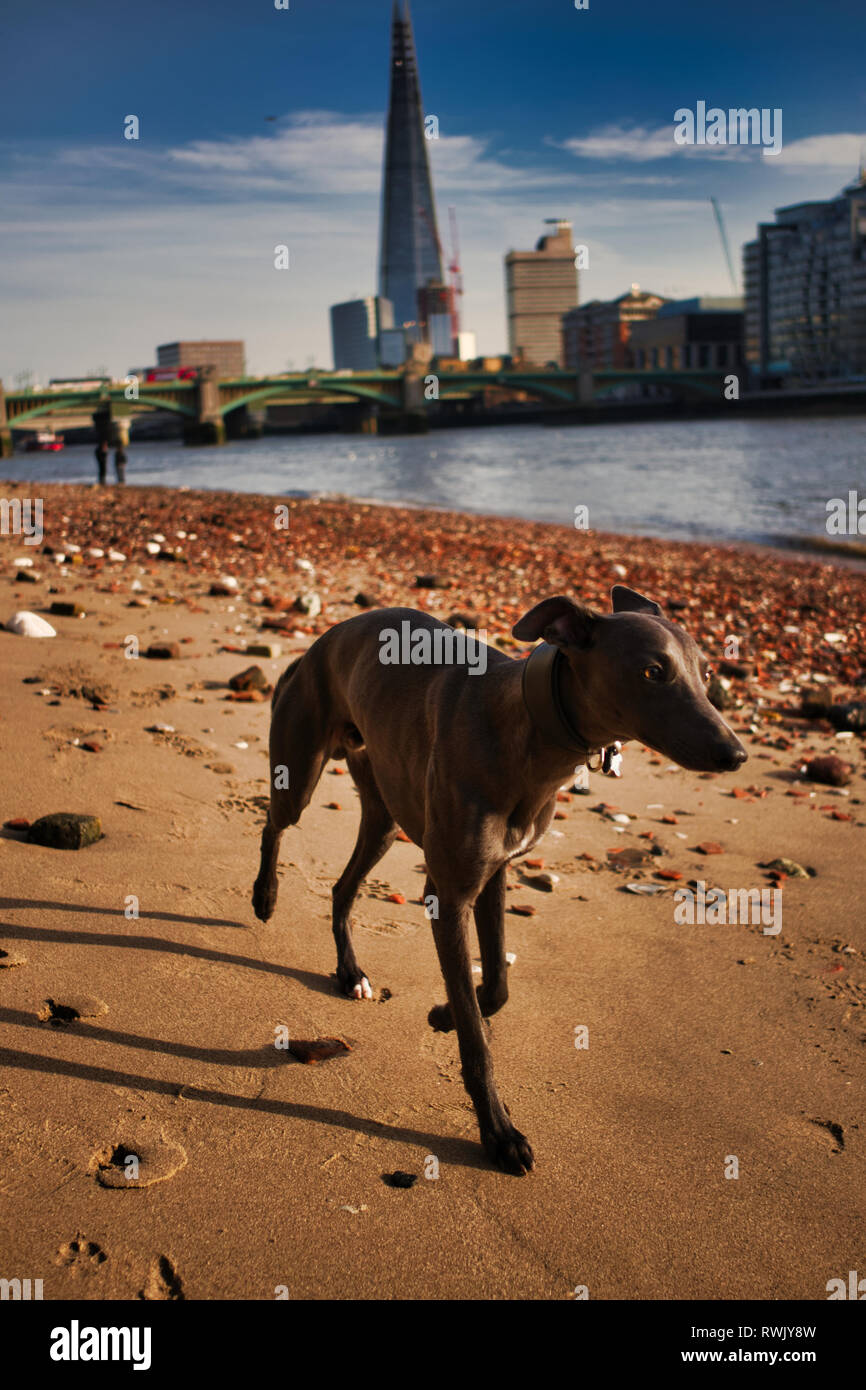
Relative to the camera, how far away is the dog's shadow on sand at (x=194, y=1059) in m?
3.05

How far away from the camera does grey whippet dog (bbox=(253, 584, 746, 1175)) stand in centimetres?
254

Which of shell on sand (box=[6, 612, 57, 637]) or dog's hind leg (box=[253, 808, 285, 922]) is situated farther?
shell on sand (box=[6, 612, 57, 637])

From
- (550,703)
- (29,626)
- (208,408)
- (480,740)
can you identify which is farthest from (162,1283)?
(208,408)

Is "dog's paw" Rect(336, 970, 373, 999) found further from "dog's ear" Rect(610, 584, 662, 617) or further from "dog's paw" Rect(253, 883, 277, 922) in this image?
"dog's ear" Rect(610, 584, 662, 617)

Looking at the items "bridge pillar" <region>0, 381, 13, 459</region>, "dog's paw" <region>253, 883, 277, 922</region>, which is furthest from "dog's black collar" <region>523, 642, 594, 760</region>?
"bridge pillar" <region>0, 381, 13, 459</region>

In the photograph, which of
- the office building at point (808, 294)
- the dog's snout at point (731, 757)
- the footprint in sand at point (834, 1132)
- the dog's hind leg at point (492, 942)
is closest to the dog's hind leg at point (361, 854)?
the dog's hind leg at point (492, 942)

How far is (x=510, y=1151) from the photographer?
2.92 metres

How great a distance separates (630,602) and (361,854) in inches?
63.8

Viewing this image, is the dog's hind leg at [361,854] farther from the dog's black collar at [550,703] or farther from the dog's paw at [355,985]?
the dog's black collar at [550,703]

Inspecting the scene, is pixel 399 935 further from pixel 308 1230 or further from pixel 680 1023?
pixel 308 1230

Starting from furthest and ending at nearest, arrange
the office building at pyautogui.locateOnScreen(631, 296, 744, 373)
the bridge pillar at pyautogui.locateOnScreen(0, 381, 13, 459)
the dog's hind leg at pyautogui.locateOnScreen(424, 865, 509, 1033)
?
the office building at pyautogui.locateOnScreen(631, 296, 744, 373) < the bridge pillar at pyautogui.locateOnScreen(0, 381, 13, 459) < the dog's hind leg at pyautogui.locateOnScreen(424, 865, 509, 1033)

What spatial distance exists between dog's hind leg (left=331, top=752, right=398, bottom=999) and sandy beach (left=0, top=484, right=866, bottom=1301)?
0.17 m

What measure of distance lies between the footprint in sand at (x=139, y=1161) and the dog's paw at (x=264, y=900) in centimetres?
132
